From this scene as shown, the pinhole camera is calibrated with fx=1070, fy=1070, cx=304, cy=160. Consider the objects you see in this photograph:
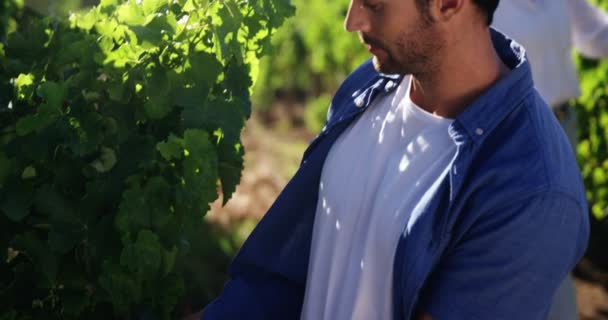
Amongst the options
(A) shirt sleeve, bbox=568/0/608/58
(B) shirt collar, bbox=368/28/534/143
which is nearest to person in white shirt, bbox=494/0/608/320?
(A) shirt sleeve, bbox=568/0/608/58

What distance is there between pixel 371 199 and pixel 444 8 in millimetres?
489

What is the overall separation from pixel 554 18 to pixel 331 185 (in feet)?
6.17

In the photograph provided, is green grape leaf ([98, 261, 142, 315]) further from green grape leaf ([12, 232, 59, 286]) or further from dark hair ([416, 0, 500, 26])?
dark hair ([416, 0, 500, 26])

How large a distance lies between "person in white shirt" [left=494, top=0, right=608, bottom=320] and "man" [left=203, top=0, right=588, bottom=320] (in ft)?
4.59

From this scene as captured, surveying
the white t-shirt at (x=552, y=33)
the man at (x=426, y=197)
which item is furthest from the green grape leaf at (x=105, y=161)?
the white t-shirt at (x=552, y=33)

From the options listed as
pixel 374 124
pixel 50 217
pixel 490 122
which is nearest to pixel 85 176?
pixel 50 217

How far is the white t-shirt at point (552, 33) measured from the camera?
4145 mm

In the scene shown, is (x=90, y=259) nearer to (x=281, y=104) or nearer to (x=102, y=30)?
(x=102, y=30)

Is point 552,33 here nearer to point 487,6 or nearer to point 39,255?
point 487,6

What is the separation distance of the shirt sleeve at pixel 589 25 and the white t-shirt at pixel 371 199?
1950 mm

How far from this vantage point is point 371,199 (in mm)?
2594

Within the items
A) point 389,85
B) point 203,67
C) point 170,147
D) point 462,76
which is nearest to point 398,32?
point 462,76

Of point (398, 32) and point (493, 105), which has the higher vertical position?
point (398, 32)

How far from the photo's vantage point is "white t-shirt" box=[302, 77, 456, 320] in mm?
2498
